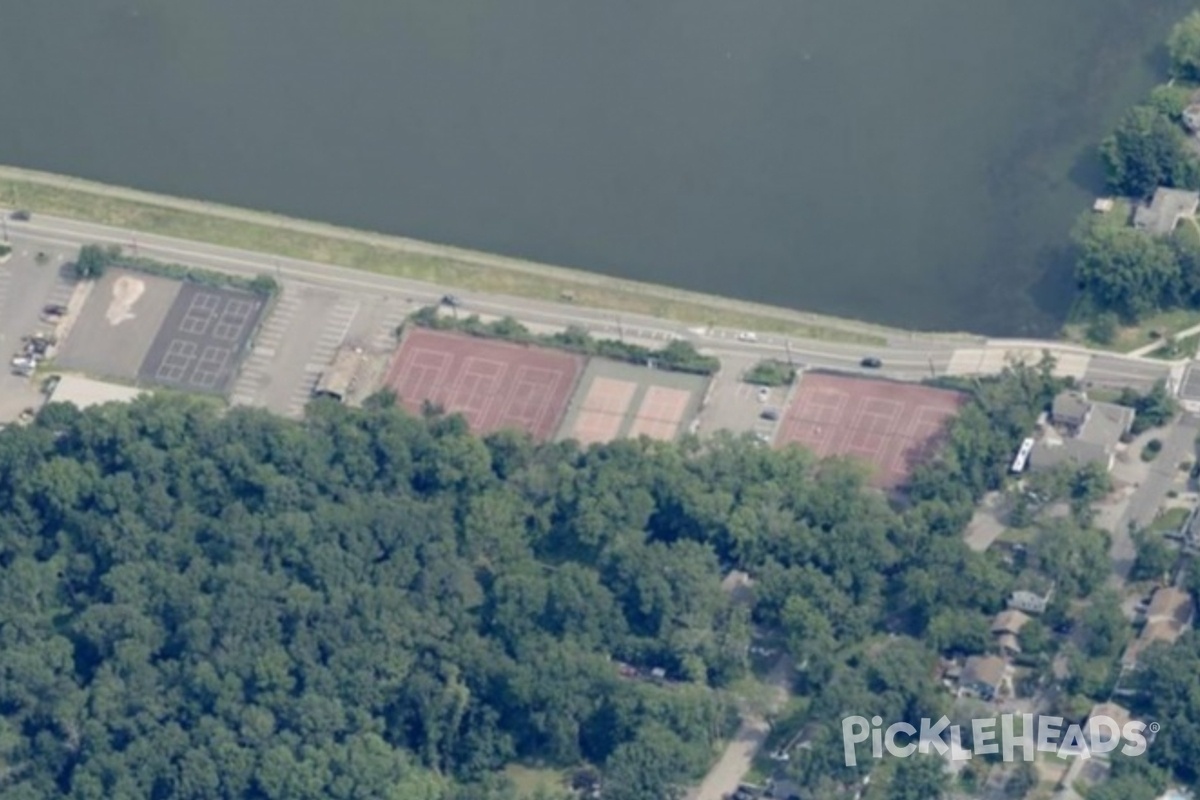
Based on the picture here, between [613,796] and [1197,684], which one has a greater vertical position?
[1197,684]

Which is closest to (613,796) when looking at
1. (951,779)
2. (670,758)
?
(670,758)

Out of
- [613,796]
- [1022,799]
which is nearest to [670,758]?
[613,796]

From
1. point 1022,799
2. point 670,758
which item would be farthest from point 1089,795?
point 670,758

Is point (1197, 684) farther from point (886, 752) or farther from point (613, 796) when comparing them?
point (613, 796)

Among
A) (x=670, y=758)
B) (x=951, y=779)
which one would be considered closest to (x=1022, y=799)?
(x=951, y=779)

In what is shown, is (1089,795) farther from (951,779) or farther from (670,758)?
(670,758)

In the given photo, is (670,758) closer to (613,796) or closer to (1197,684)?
(613,796)

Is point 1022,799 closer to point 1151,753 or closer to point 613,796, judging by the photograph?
point 1151,753
